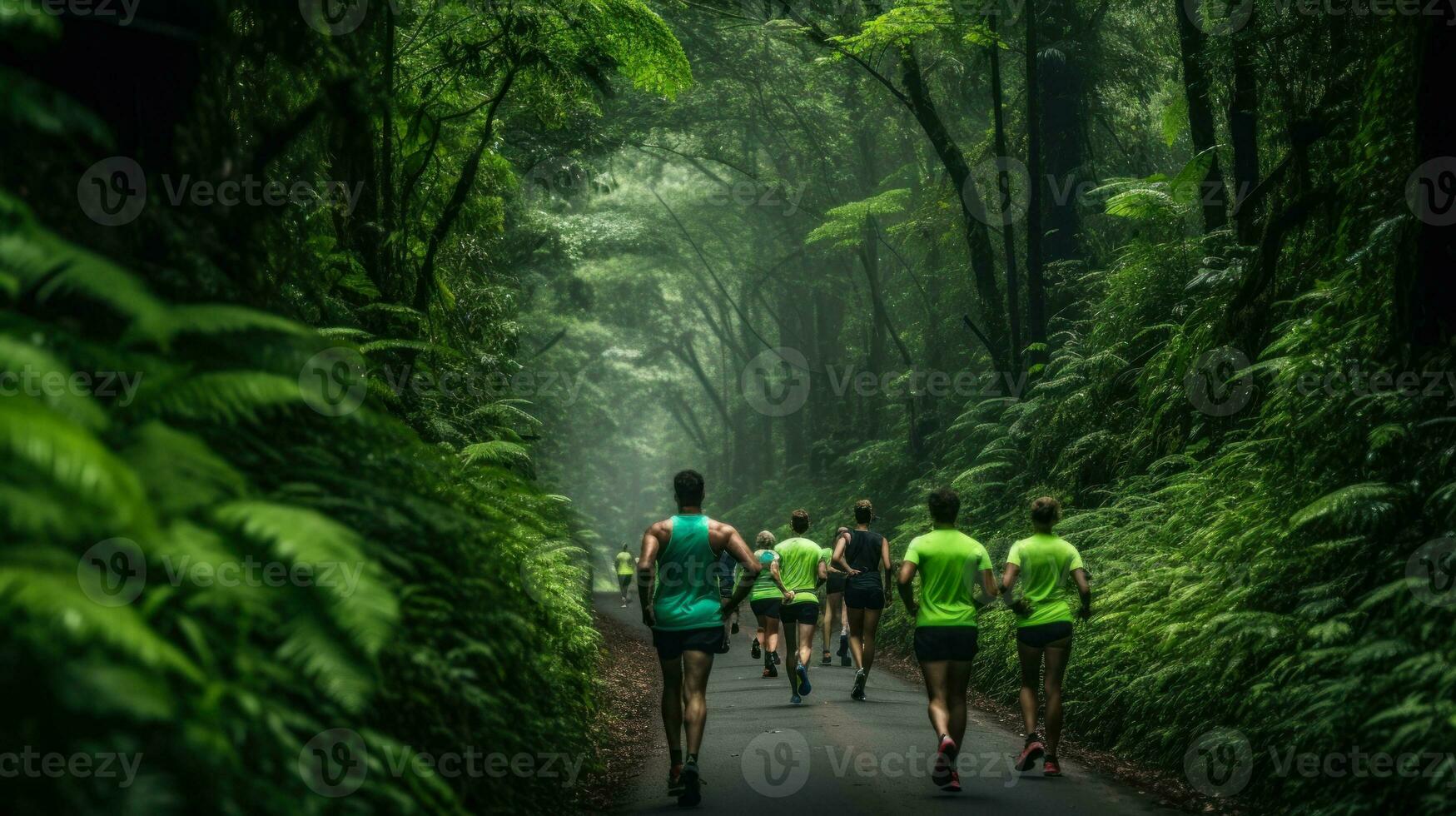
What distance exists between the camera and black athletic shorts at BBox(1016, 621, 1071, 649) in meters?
9.34

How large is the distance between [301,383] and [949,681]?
576cm

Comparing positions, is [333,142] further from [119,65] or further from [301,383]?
[301,383]

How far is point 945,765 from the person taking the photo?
8414mm

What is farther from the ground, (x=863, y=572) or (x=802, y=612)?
(x=863, y=572)

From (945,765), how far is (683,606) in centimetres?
211

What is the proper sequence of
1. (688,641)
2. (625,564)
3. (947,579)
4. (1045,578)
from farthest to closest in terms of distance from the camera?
(625,564)
(1045,578)
(947,579)
(688,641)

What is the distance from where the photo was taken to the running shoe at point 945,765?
8.41 m

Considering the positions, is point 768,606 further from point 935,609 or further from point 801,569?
point 935,609

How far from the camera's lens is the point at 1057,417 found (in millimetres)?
17875

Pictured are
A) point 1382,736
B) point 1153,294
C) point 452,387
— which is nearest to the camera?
point 1382,736

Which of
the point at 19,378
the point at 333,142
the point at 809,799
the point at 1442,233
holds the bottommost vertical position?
the point at 809,799

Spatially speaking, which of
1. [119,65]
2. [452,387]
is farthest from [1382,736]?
[452,387]

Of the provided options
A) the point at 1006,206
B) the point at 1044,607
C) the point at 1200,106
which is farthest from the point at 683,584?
the point at 1006,206

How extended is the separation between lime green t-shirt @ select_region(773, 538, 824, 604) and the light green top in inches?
254
